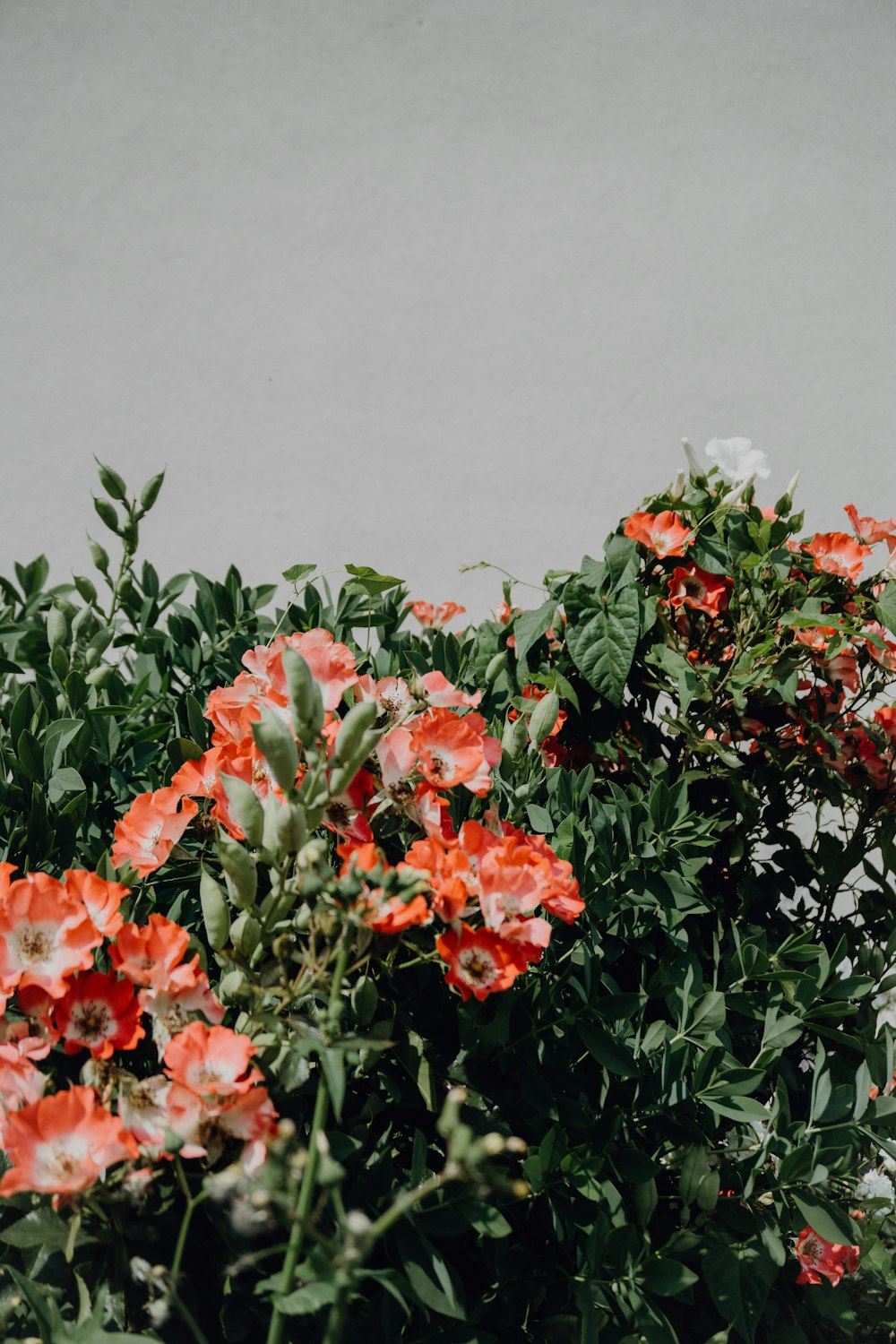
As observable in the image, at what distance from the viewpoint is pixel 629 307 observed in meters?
2.71

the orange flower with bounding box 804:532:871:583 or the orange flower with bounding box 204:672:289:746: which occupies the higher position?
the orange flower with bounding box 804:532:871:583

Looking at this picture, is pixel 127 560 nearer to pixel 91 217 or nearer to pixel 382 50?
pixel 91 217

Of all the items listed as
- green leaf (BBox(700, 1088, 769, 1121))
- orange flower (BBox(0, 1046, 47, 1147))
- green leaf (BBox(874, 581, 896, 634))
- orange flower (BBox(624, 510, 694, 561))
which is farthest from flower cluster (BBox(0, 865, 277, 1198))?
green leaf (BBox(874, 581, 896, 634))

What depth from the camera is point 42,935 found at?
0.73 meters

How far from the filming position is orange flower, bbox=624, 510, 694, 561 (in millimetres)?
1261

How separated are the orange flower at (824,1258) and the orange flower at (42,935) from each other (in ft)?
3.59

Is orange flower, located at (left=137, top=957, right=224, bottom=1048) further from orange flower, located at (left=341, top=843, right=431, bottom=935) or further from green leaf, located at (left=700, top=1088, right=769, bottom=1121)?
green leaf, located at (left=700, top=1088, right=769, bottom=1121)

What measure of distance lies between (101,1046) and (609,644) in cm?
76

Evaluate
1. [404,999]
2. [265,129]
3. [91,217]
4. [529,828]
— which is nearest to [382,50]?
[265,129]

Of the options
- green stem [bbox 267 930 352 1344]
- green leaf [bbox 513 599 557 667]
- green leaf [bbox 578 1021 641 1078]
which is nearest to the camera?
green stem [bbox 267 930 352 1344]

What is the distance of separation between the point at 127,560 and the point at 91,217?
1823 millimetres

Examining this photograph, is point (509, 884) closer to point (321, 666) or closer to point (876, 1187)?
point (321, 666)

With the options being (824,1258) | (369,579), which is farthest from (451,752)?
(824,1258)

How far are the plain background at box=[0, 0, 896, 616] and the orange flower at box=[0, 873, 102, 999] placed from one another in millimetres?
2072
